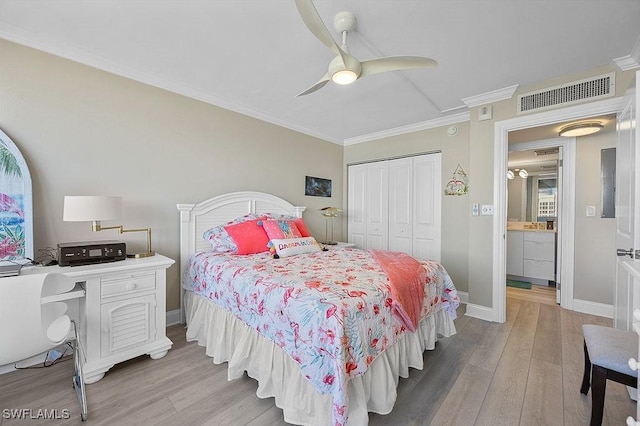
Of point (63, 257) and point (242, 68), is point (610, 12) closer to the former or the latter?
point (242, 68)

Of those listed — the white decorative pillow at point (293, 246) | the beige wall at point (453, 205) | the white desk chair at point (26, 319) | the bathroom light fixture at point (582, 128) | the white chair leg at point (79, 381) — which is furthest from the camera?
the beige wall at point (453, 205)

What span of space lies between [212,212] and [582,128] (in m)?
4.21

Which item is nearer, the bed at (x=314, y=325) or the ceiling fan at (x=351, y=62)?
the bed at (x=314, y=325)

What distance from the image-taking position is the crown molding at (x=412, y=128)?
357 cm

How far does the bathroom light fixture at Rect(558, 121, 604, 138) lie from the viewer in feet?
9.46

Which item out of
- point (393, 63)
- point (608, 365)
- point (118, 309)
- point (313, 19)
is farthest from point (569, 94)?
point (118, 309)

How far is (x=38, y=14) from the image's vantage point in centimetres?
185

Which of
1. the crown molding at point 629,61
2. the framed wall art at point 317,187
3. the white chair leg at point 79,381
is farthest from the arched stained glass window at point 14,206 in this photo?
the crown molding at point 629,61

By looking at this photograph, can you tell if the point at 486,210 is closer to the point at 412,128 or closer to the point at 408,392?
the point at 412,128

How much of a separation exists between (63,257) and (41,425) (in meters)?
0.98

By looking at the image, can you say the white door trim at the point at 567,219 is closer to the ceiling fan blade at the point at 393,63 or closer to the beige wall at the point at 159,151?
the beige wall at the point at 159,151

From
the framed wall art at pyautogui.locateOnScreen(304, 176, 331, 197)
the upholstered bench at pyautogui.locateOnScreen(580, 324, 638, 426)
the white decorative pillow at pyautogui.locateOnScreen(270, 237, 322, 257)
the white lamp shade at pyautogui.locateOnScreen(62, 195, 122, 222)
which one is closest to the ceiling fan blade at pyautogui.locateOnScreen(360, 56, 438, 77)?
the white decorative pillow at pyautogui.locateOnScreen(270, 237, 322, 257)

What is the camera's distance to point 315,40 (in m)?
2.06

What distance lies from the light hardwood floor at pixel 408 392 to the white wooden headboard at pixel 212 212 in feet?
3.15
